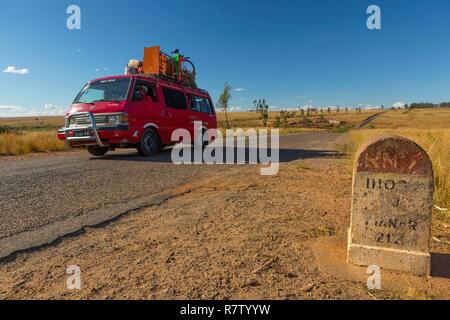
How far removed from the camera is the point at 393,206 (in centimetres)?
251

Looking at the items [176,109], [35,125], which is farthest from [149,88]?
[35,125]

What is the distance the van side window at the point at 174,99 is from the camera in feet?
34.0

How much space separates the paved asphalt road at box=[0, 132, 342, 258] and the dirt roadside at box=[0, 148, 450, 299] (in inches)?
14.0

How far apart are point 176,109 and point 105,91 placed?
93.9 inches

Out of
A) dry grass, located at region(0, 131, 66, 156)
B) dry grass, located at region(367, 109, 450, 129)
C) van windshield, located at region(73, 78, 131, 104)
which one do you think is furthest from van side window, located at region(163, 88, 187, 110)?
dry grass, located at region(367, 109, 450, 129)

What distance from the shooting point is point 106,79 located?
30.5 feet

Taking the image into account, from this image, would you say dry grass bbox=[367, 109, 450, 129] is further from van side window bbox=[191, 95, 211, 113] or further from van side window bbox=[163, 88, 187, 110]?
van side window bbox=[163, 88, 187, 110]

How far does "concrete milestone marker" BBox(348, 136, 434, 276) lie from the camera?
239 centimetres

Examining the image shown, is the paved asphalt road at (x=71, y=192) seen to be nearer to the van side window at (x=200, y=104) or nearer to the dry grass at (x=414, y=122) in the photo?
the van side window at (x=200, y=104)

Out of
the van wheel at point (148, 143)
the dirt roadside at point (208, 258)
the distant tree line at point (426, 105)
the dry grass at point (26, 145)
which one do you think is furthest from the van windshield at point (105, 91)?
the distant tree line at point (426, 105)

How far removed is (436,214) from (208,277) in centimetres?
328

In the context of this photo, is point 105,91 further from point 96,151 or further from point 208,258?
point 208,258
